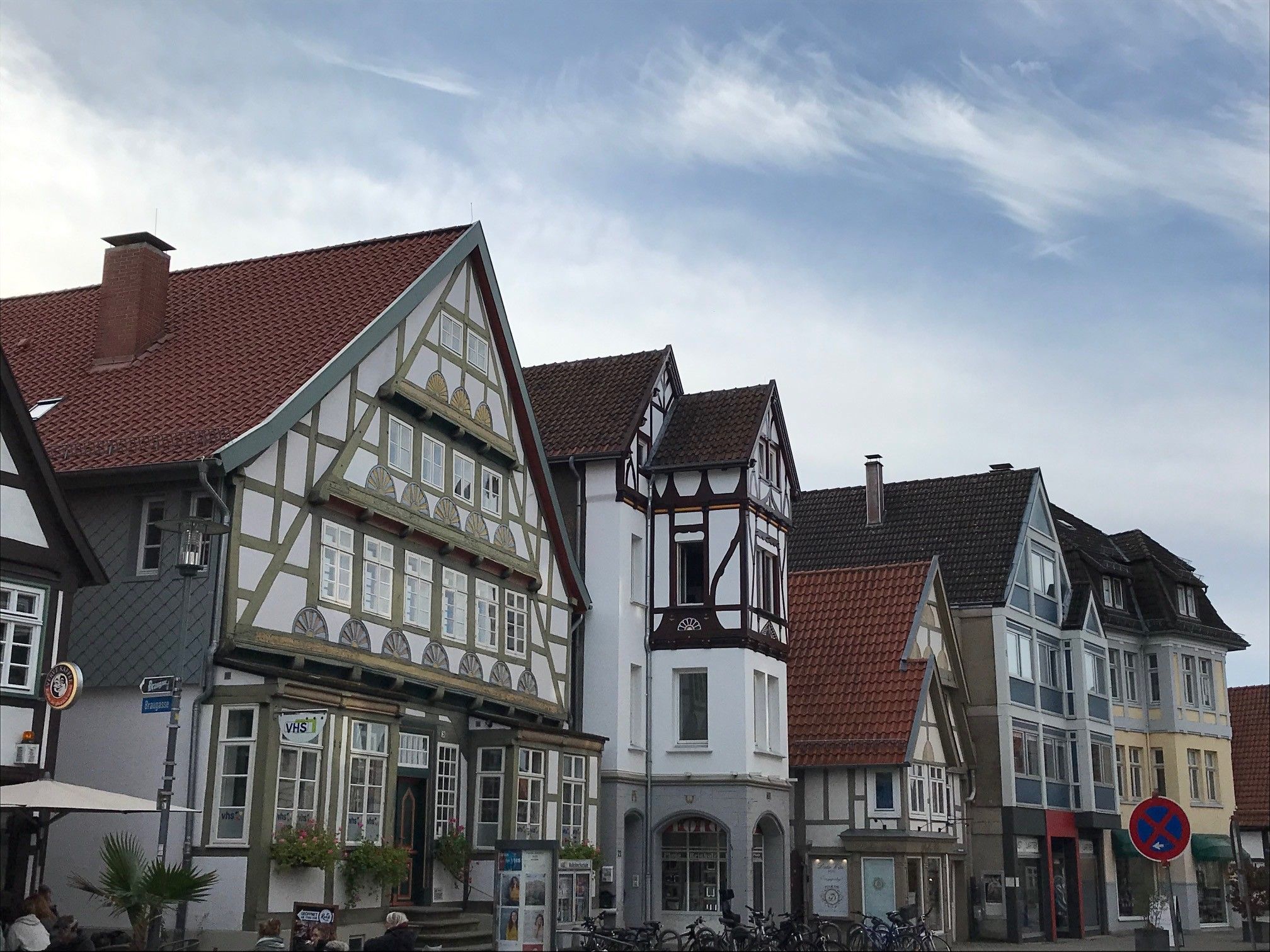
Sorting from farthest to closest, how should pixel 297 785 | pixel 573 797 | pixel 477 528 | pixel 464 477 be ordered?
pixel 573 797, pixel 477 528, pixel 464 477, pixel 297 785

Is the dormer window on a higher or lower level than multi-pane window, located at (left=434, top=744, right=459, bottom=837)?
higher

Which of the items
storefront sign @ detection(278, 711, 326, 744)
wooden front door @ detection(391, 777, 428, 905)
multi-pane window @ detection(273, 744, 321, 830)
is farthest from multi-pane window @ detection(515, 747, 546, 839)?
storefront sign @ detection(278, 711, 326, 744)

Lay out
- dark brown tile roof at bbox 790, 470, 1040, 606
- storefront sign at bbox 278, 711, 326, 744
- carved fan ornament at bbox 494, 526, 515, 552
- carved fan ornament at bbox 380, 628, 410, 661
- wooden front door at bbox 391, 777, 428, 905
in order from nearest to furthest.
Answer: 1. storefront sign at bbox 278, 711, 326, 744
2. carved fan ornament at bbox 380, 628, 410, 661
3. wooden front door at bbox 391, 777, 428, 905
4. carved fan ornament at bbox 494, 526, 515, 552
5. dark brown tile roof at bbox 790, 470, 1040, 606

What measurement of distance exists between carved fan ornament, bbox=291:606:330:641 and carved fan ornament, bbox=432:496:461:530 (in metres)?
3.84

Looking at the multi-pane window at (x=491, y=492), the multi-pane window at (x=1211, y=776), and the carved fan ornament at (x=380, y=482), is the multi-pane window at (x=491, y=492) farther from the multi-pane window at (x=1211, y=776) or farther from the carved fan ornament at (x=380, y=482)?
the multi-pane window at (x=1211, y=776)

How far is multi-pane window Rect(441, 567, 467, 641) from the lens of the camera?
1046 inches

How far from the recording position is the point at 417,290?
84.5ft

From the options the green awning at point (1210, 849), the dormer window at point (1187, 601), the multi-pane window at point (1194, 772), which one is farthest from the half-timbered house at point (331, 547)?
the dormer window at point (1187, 601)

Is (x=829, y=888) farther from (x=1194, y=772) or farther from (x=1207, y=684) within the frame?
(x=1207, y=684)

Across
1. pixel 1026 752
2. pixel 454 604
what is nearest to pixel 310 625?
pixel 454 604

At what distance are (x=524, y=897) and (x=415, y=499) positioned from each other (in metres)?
7.10

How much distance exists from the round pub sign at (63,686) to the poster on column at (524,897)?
6573 mm

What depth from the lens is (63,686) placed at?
61.2 ft

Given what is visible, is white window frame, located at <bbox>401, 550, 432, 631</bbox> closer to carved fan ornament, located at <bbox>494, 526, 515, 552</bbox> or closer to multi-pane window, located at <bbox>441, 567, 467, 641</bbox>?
multi-pane window, located at <bbox>441, 567, 467, 641</bbox>
